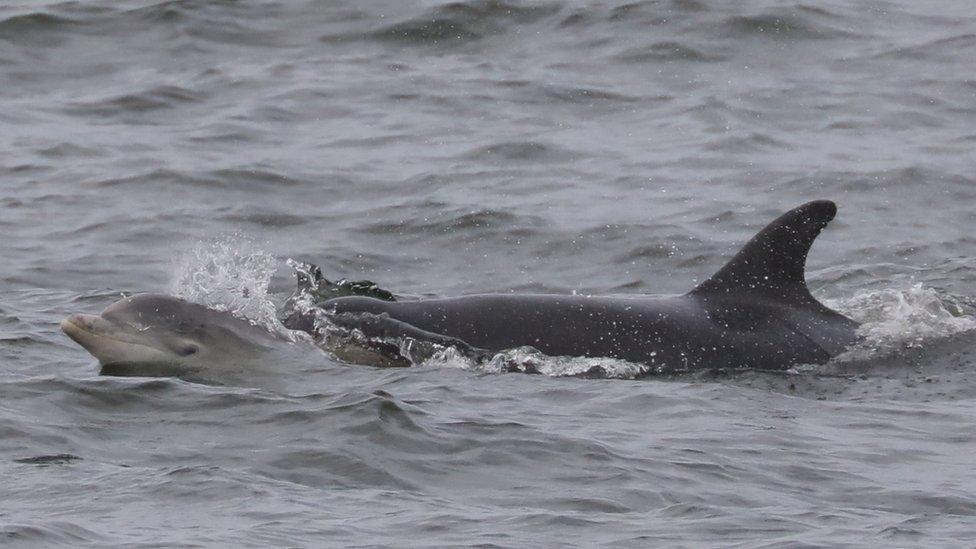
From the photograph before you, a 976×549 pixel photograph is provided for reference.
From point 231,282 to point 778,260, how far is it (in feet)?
12.4

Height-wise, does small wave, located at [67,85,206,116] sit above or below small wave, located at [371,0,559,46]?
below

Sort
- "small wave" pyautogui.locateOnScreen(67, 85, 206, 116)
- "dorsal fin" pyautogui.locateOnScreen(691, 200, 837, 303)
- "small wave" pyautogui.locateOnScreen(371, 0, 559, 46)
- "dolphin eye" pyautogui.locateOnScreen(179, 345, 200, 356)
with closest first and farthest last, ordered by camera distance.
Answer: "dolphin eye" pyautogui.locateOnScreen(179, 345, 200, 356)
"dorsal fin" pyautogui.locateOnScreen(691, 200, 837, 303)
"small wave" pyautogui.locateOnScreen(67, 85, 206, 116)
"small wave" pyautogui.locateOnScreen(371, 0, 559, 46)

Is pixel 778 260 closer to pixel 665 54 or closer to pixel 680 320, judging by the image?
pixel 680 320

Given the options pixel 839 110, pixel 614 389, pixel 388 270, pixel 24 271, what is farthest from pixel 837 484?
pixel 839 110

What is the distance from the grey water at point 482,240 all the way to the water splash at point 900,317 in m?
0.04

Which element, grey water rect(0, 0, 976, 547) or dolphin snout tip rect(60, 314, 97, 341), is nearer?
grey water rect(0, 0, 976, 547)

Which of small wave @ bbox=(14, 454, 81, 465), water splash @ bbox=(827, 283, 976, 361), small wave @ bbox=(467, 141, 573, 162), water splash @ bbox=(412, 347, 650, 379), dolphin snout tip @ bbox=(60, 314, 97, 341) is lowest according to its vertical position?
small wave @ bbox=(467, 141, 573, 162)

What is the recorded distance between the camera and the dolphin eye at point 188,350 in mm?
11156

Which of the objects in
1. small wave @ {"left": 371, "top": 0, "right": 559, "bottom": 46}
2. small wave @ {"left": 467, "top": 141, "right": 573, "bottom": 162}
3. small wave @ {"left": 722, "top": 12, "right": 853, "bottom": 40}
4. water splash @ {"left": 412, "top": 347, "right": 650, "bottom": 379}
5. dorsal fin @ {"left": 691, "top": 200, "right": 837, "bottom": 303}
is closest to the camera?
water splash @ {"left": 412, "top": 347, "right": 650, "bottom": 379}

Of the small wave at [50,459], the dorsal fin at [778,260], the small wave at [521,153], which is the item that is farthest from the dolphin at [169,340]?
the small wave at [521,153]

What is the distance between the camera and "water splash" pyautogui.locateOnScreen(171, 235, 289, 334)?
11977 millimetres

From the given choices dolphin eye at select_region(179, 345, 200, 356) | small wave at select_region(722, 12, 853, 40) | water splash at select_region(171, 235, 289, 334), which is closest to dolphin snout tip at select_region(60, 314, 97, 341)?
dolphin eye at select_region(179, 345, 200, 356)

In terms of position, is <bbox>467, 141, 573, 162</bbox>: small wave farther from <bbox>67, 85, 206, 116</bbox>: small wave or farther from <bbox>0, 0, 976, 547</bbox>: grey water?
<bbox>67, 85, 206, 116</bbox>: small wave

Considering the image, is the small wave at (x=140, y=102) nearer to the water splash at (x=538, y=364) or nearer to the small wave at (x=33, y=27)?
the small wave at (x=33, y=27)
